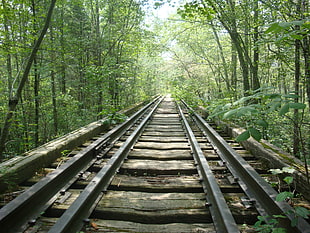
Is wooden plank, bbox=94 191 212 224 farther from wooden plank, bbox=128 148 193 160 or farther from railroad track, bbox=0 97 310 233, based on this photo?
wooden plank, bbox=128 148 193 160

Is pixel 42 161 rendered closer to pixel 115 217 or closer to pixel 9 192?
pixel 9 192

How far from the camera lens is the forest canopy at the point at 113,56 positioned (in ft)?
16.5

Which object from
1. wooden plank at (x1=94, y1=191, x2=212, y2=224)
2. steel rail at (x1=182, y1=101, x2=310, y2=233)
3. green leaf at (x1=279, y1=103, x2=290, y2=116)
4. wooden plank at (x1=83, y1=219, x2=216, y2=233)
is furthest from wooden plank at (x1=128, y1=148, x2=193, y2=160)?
green leaf at (x1=279, y1=103, x2=290, y2=116)

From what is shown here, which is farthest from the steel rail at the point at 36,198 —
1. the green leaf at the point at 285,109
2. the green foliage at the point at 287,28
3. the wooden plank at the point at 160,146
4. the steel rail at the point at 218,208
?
the green foliage at the point at 287,28

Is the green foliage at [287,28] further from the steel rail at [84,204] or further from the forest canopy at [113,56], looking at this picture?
the steel rail at [84,204]

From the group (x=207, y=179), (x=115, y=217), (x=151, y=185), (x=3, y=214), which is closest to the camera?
(x=3, y=214)

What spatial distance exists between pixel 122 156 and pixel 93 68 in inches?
229

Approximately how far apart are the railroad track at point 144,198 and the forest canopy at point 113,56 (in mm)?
1019

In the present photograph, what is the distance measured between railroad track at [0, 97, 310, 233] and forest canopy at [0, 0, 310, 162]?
3.34 feet

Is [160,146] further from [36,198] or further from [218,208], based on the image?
[36,198]

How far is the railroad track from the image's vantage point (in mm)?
1696

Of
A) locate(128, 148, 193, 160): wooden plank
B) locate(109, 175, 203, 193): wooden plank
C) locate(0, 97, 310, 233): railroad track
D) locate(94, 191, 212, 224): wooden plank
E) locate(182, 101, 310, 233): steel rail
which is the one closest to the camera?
locate(182, 101, 310, 233): steel rail

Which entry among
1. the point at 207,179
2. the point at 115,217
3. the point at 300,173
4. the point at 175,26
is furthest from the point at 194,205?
the point at 175,26

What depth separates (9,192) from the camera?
2.14 m
